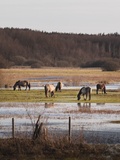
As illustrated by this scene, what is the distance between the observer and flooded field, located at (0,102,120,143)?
22.4 metres

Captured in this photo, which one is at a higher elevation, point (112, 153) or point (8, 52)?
point (8, 52)

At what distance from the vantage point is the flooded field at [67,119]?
73.4 feet

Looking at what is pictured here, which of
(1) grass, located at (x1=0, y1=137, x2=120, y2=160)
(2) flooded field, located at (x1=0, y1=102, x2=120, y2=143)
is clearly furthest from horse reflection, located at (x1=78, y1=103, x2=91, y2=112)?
(1) grass, located at (x1=0, y1=137, x2=120, y2=160)

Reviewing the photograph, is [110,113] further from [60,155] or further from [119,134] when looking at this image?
[60,155]

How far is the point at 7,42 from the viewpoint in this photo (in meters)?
199

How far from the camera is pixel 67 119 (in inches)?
1120

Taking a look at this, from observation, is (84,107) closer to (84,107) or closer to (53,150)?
(84,107)

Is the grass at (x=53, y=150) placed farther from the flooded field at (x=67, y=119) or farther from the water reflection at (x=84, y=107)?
the water reflection at (x=84, y=107)

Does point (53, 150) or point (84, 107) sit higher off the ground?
point (84, 107)

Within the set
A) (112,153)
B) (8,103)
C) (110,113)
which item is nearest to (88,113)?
(110,113)

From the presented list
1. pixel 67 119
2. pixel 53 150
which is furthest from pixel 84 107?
pixel 53 150

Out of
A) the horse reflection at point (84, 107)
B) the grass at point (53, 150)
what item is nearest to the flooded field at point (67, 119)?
the horse reflection at point (84, 107)

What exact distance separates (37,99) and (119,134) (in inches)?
767

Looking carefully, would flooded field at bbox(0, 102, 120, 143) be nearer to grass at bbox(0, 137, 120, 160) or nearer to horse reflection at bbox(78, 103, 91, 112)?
horse reflection at bbox(78, 103, 91, 112)
